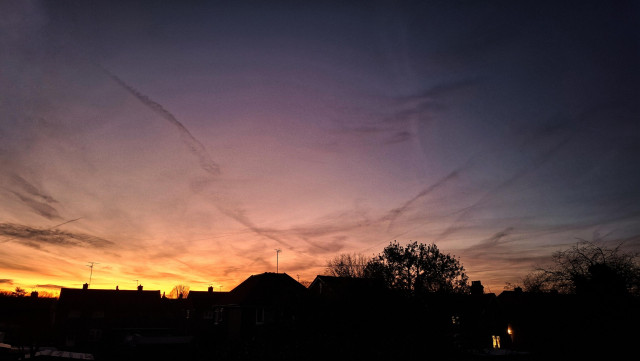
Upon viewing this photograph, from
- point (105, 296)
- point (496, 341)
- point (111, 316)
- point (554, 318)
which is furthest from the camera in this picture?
point (105, 296)

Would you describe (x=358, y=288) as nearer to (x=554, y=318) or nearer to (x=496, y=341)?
(x=554, y=318)

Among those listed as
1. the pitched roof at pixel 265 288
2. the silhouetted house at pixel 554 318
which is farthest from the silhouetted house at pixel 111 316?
the silhouetted house at pixel 554 318

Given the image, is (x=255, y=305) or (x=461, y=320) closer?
(x=461, y=320)

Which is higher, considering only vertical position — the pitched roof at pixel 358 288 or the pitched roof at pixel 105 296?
the pitched roof at pixel 105 296

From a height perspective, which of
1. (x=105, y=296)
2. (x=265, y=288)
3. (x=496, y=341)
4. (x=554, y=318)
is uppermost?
(x=105, y=296)

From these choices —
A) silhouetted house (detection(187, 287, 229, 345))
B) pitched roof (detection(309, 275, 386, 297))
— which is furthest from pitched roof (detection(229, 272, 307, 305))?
pitched roof (detection(309, 275, 386, 297))

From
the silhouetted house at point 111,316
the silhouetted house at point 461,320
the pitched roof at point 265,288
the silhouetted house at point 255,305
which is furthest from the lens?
the silhouetted house at point 111,316

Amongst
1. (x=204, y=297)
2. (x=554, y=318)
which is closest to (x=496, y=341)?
(x=554, y=318)

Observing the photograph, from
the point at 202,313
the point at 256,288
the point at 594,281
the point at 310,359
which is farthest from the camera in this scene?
the point at 202,313

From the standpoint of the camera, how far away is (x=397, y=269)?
31.5 metres

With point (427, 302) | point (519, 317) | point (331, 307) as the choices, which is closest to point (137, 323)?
point (331, 307)

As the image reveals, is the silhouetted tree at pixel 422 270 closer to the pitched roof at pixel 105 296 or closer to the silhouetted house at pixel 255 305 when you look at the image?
the silhouetted house at pixel 255 305

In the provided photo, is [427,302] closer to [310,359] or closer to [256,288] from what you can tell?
[310,359]

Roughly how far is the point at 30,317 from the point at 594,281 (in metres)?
46.2
